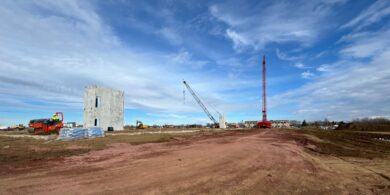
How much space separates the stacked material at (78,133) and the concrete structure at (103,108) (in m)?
17.6

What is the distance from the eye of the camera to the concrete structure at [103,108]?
4778 cm

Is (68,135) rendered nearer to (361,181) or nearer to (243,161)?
(243,161)

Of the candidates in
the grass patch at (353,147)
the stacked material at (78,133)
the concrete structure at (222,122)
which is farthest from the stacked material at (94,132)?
the concrete structure at (222,122)

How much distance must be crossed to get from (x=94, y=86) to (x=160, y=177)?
43301 millimetres

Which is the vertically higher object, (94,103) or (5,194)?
(94,103)

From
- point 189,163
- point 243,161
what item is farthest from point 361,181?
point 189,163

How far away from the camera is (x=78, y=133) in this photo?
91.6 feet

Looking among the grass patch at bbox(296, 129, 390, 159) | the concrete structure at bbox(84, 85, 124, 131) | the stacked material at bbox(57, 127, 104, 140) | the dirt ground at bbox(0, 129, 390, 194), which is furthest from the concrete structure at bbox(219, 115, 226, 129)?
the dirt ground at bbox(0, 129, 390, 194)

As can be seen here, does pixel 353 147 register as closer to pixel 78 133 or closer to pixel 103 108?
pixel 78 133

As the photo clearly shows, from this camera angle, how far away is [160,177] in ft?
30.2

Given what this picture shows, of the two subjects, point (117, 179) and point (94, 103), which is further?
point (94, 103)

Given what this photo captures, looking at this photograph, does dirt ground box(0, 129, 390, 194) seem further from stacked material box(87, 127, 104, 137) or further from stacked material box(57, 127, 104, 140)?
stacked material box(87, 127, 104, 137)

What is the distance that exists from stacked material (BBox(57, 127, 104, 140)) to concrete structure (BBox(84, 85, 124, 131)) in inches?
694

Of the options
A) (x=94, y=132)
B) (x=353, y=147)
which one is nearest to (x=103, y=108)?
(x=94, y=132)
